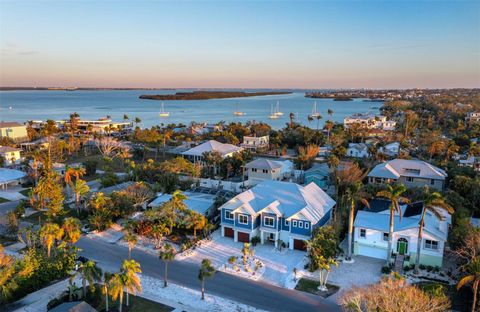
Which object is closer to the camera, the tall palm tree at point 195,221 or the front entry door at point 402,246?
the front entry door at point 402,246

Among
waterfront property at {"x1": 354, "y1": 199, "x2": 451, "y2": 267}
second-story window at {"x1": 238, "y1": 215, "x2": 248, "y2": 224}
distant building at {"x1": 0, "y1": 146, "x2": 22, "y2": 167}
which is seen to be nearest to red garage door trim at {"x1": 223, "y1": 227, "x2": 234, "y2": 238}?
second-story window at {"x1": 238, "y1": 215, "x2": 248, "y2": 224}

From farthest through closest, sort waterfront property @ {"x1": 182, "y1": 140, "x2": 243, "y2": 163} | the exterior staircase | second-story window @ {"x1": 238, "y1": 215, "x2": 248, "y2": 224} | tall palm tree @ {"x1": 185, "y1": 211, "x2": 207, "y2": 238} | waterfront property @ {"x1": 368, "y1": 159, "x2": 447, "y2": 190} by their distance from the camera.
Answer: waterfront property @ {"x1": 182, "y1": 140, "x2": 243, "y2": 163}
waterfront property @ {"x1": 368, "y1": 159, "x2": 447, "y2": 190}
second-story window @ {"x1": 238, "y1": 215, "x2": 248, "y2": 224}
tall palm tree @ {"x1": 185, "y1": 211, "x2": 207, "y2": 238}
the exterior staircase

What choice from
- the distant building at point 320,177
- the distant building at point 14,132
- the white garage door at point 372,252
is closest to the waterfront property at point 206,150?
the distant building at point 320,177

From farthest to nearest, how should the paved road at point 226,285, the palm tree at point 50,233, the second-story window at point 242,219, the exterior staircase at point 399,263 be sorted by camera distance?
1. the second-story window at point 242,219
2. the exterior staircase at point 399,263
3. the palm tree at point 50,233
4. the paved road at point 226,285

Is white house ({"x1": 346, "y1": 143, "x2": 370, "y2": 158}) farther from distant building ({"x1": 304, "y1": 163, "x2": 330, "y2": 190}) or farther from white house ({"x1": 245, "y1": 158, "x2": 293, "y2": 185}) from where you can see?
white house ({"x1": 245, "y1": 158, "x2": 293, "y2": 185})

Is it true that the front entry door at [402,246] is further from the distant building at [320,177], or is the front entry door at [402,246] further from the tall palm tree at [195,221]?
the distant building at [320,177]

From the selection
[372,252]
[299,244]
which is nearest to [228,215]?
[299,244]
